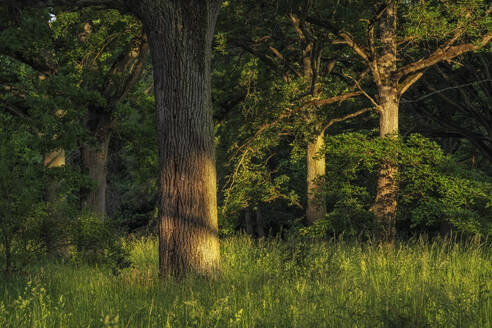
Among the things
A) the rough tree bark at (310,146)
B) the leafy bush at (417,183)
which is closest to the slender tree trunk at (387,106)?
the leafy bush at (417,183)

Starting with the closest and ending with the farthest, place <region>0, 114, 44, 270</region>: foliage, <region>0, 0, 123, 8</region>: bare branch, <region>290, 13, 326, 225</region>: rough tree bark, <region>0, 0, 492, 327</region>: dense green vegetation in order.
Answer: <region>0, 0, 492, 327</region>: dense green vegetation
<region>0, 0, 123, 8</region>: bare branch
<region>0, 114, 44, 270</region>: foliage
<region>290, 13, 326, 225</region>: rough tree bark

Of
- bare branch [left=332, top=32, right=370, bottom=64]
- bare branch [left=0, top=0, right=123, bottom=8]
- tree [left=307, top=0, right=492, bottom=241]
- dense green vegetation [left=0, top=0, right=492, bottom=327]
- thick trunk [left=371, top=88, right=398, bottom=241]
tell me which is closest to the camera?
dense green vegetation [left=0, top=0, right=492, bottom=327]

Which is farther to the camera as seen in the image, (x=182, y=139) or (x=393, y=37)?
(x=393, y=37)

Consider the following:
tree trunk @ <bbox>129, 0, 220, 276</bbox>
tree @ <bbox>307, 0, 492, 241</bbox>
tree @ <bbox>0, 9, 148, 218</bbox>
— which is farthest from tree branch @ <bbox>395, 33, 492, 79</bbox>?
tree @ <bbox>0, 9, 148, 218</bbox>

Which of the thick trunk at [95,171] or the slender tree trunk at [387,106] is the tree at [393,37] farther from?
the thick trunk at [95,171]

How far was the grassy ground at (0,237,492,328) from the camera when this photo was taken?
500cm

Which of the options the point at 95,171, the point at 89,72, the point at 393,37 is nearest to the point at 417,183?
the point at 393,37

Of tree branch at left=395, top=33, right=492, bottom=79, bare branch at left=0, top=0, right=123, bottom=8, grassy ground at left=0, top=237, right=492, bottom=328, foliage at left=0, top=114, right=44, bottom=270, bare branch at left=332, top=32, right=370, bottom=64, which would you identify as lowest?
grassy ground at left=0, top=237, right=492, bottom=328

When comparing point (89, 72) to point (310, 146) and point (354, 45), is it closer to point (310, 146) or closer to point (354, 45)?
point (310, 146)

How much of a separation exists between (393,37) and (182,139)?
8.06 metres

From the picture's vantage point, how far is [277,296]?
624 centimetres

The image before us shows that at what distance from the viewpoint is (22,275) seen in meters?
9.20

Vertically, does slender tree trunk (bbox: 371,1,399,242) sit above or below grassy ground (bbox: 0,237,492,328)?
above

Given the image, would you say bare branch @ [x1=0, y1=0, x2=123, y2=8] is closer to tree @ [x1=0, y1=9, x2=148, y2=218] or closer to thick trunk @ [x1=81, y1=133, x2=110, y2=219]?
tree @ [x1=0, y1=9, x2=148, y2=218]
